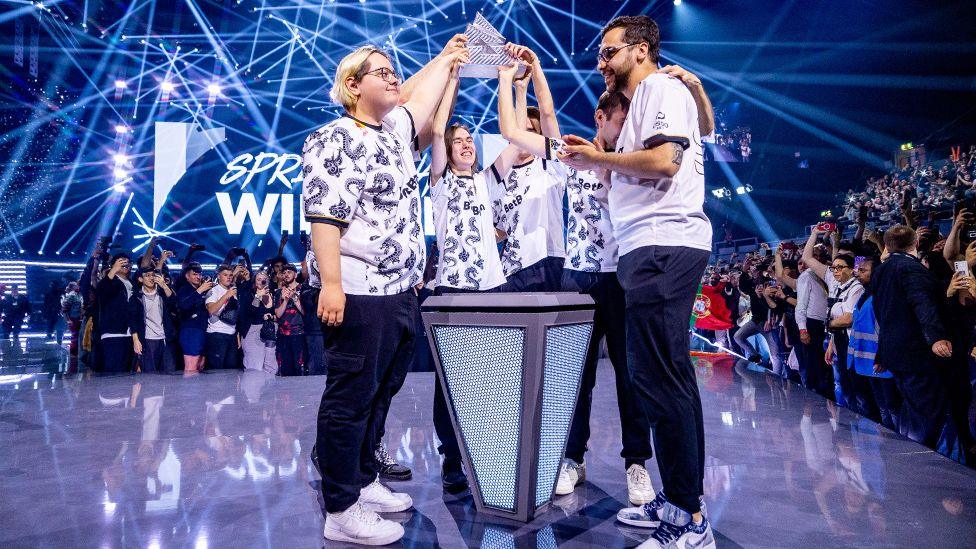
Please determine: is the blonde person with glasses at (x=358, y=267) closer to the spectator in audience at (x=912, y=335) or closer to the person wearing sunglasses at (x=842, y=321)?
the spectator in audience at (x=912, y=335)

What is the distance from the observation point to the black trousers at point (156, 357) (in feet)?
20.7

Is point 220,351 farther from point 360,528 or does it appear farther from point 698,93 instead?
point 698,93

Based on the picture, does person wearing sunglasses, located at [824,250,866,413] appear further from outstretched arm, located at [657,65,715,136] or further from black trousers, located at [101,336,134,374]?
black trousers, located at [101,336,134,374]

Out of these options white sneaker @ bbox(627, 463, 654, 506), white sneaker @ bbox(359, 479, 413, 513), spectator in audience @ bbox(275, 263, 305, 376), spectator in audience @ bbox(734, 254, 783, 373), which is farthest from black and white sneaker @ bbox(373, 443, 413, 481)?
spectator in audience @ bbox(734, 254, 783, 373)

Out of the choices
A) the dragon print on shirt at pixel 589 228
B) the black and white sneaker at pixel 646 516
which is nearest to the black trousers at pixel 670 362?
the black and white sneaker at pixel 646 516

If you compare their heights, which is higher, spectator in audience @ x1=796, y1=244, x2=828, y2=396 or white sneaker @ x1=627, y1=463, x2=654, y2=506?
spectator in audience @ x1=796, y1=244, x2=828, y2=396

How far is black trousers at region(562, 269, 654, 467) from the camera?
230 cm

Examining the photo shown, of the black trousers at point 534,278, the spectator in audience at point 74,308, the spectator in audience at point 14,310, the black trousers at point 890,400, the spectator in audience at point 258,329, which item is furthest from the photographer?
the spectator in audience at point 14,310

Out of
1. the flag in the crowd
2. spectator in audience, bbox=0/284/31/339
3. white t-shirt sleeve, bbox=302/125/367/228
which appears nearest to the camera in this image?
white t-shirt sleeve, bbox=302/125/367/228

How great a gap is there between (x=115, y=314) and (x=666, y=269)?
6.33 metres

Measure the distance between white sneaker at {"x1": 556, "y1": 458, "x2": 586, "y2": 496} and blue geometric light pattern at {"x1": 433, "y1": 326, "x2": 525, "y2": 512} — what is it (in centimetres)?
31

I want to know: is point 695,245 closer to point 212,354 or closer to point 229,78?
point 212,354

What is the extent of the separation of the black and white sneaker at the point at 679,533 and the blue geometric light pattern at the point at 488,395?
19.1 inches

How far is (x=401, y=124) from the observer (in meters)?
2.15
